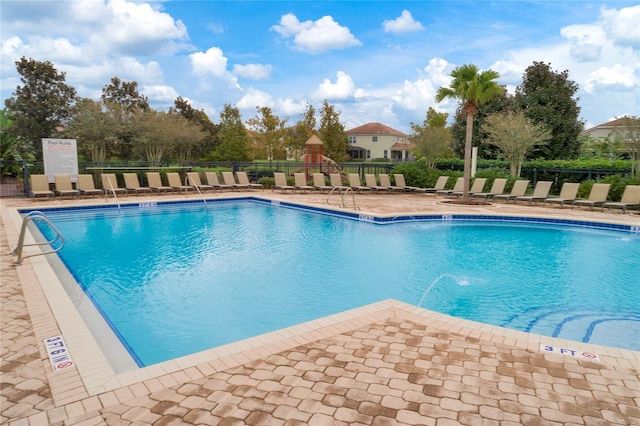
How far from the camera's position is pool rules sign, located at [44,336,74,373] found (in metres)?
3.21

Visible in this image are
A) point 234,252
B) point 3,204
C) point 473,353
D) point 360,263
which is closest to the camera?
point 473,353

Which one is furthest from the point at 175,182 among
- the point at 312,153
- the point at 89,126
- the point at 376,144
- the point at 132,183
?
the point at 376,144

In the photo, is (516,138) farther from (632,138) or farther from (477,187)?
(632,138)

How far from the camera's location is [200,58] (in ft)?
54.6

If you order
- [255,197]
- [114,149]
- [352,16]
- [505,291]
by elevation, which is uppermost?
[352,16]

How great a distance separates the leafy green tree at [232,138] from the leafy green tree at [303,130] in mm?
4484

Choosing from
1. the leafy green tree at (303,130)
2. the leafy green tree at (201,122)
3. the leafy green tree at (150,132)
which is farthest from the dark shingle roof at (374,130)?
the leafy green tree at (150,132)

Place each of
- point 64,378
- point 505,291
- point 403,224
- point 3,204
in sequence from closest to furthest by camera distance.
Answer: point 64,378, point 505,291, point 403,224, point 3,204

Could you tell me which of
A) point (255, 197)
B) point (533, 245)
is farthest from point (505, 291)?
point (255, 197)

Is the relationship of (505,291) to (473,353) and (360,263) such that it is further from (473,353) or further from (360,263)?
(473,353)

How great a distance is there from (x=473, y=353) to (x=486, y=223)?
9058 millimetres

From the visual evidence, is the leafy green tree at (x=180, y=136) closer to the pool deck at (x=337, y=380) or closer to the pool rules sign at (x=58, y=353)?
the pool deck at (x=337, y=380)

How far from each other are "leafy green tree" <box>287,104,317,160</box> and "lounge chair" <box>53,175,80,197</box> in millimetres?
22646

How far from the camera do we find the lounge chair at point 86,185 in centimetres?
1456
